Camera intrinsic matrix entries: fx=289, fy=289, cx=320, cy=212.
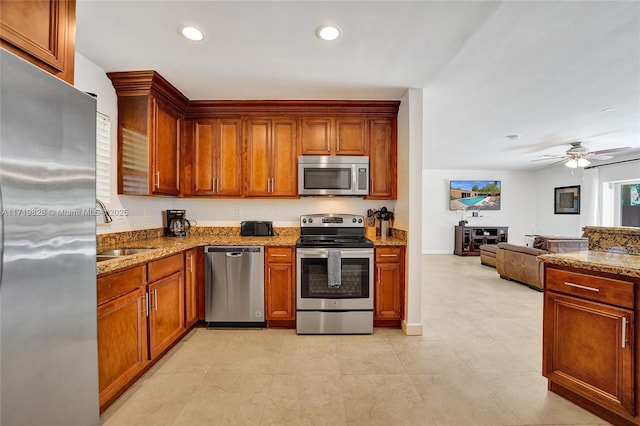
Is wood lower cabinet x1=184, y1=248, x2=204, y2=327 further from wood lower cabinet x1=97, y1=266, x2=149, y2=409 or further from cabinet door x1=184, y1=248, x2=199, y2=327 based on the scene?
wood lower cabinet x1=97, y1=266, x2=149, y2=409

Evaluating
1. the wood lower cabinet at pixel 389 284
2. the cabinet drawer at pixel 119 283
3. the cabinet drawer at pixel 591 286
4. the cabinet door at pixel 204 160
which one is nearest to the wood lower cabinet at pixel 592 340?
the cabinet drawer at pixel 591 286

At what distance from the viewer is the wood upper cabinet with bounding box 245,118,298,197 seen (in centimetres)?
327

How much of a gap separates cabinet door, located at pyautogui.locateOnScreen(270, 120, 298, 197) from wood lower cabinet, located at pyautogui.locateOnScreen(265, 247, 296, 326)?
0.71 m

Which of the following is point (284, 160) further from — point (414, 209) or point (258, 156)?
point (414, 209)

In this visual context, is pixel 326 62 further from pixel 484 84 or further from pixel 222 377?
pixel 222 377

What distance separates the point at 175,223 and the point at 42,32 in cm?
225

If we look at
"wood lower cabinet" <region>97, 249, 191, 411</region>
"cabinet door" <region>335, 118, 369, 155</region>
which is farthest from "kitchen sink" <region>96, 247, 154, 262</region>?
"cabinet door" <region>335, 118, 369, 155</region>

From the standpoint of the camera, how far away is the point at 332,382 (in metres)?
2.10

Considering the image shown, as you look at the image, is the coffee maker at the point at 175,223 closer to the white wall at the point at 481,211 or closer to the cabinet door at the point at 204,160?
the cabinet door at the point at 204,160

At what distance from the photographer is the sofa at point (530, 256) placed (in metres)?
4.48

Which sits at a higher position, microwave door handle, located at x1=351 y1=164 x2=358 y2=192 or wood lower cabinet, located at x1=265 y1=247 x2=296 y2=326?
microwave door handle, located at x1=351 y1=164 x2=358 y2=192

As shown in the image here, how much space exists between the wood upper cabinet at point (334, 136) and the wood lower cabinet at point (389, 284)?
1.17 meters

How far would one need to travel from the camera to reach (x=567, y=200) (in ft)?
24.8

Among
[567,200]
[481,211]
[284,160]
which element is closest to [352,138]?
[284,160]
